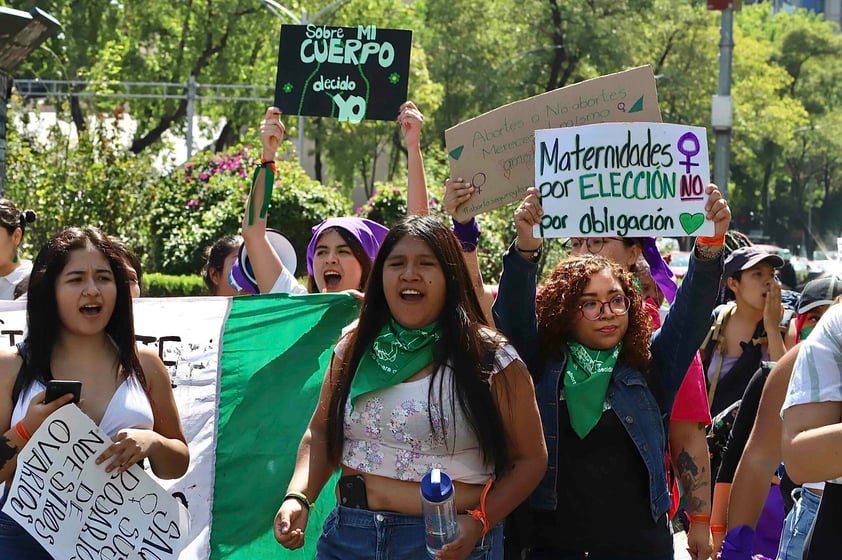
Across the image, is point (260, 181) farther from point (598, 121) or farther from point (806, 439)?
point (806, 439)

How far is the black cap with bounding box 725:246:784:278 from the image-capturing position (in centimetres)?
614

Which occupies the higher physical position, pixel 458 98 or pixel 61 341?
pixel 458 98

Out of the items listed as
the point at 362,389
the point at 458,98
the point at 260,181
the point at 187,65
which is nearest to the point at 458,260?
the point at 362,389

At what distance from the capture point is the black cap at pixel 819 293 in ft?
15.0

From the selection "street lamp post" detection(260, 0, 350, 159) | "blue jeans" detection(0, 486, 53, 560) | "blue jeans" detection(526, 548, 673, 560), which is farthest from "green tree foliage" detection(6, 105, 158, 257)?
"blue jeans" detection(526, 548, 673, 560)

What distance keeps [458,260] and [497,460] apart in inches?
24.0

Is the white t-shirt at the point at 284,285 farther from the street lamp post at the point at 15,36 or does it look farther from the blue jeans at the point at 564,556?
the street lamp post at the point at 15,36

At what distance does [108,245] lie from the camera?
3.98 metres

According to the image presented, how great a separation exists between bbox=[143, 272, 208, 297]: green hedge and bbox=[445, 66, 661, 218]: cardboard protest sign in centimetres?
1156

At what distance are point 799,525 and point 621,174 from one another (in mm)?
1355

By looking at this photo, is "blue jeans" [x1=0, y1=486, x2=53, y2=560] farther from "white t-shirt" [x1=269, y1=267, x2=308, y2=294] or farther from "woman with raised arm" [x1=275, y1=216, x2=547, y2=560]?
"white t-shirt" [x1=269, y1=267, x2=308, y2=294]

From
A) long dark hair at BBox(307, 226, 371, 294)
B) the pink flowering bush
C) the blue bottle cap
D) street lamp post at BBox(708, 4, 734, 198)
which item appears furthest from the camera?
street lamp post at BBox(708, 4, 734, 198)

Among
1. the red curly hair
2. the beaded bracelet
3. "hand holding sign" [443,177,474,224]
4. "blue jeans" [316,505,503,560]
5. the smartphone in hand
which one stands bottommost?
"blue jeans" [316,505,503,560]

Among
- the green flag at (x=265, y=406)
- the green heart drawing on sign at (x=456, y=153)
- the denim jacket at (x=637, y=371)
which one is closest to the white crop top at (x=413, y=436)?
the denim jacket at (x=637, y=371)
